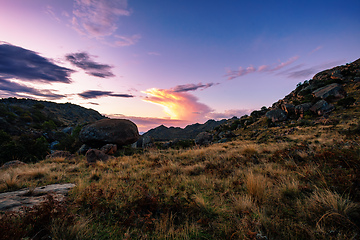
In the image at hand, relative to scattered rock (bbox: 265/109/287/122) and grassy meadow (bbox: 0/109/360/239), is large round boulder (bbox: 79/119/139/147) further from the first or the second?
scattered rock (bbox: 265/109/287/122)

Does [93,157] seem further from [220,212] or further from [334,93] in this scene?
[334,93]

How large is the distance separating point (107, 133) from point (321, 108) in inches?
1443

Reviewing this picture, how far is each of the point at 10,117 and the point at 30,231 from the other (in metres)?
65.3

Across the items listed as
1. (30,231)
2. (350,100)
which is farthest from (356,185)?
(350,100)

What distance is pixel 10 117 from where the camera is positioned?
4416 cm

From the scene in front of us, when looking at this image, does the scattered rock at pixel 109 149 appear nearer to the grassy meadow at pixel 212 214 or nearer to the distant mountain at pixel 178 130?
the grassy meadow at pixel 212 214

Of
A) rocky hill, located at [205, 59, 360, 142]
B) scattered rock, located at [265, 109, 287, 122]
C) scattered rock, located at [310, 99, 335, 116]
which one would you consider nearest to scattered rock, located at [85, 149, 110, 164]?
Result: rocky hill, located at [205, 59, 360, 142]

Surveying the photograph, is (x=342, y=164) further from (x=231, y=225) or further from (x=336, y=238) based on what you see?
(x=231, y=225)

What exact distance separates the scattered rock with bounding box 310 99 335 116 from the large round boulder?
33642 millimetres

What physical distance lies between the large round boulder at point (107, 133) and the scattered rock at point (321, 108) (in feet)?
110

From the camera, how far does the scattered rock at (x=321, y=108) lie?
26181 millimetres

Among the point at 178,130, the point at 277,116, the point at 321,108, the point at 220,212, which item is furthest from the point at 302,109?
the point at 178,130

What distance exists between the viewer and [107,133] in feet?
47.9

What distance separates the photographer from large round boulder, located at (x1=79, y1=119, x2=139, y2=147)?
47.4ft
